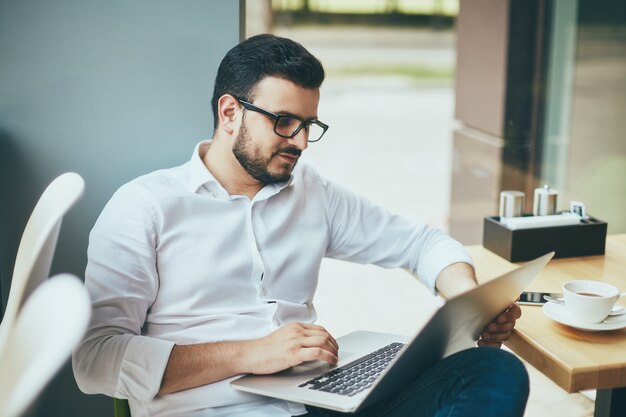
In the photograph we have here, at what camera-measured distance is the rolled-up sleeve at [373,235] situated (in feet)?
5.59

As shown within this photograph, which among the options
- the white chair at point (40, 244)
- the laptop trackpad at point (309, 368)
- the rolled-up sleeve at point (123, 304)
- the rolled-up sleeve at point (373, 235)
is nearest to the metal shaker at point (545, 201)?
the rolled-up sleeve at point (373, 235)

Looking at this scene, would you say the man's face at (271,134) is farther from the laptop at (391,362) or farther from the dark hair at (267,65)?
the laptop at (391,362)

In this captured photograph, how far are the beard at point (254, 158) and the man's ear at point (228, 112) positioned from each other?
0.03 metres

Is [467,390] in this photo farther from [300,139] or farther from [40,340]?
[40,340]

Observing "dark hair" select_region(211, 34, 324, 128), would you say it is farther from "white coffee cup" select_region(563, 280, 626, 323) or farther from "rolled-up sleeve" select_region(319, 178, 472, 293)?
"white coffee cup" select_region(563, 280, 626, 323)

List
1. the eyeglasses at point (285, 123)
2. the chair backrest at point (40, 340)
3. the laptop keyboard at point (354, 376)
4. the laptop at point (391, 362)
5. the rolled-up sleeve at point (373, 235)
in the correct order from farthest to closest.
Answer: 1. the rolled-up sleeve at point (373, 235)
2. the eyeglasses at point (285, 123)
3. the laptop keyboard at point (354, 376)
4. the laptop at point (391, 362)
5. the chair backrest at point (40, 340)

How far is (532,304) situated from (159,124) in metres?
0.90

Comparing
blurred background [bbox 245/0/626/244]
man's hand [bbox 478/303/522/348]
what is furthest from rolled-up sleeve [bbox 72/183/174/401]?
blurred background [bbox 245/0/626/244]

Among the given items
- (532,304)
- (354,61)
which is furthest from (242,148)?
(354,61)

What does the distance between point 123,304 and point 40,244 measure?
1.54ft

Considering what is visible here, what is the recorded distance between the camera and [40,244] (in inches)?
34.4

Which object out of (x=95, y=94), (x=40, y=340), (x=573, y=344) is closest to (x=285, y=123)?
(x=95, y=94)

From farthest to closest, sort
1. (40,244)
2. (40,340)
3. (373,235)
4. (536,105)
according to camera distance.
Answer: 1. (536,105)
2. (373,235)
3. (40,244)
4. (40,340)

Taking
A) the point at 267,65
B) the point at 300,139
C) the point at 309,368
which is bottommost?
the point at 309,368
